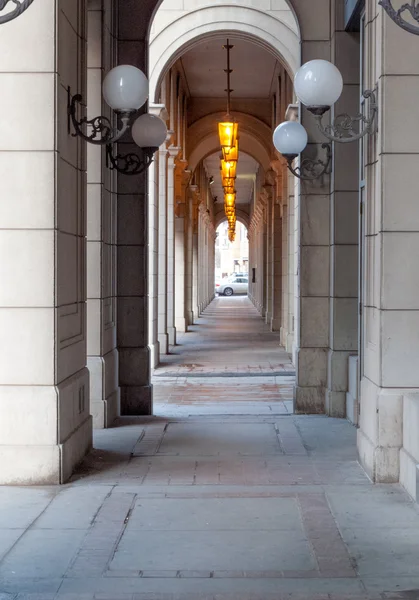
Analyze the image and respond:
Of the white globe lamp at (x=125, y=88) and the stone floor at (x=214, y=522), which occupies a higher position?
the white globe lamp at (x=125, y=88)

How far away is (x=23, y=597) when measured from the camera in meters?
3.95

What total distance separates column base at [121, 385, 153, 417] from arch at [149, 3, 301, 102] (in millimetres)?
5911

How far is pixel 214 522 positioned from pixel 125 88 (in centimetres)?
368

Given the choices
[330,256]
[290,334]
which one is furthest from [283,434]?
[290,334]

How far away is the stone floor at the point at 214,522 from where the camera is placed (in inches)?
162

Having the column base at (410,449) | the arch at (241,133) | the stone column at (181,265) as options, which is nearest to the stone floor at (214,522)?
the column base at (410,449)

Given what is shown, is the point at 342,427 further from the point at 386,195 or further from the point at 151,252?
the point at 151,252

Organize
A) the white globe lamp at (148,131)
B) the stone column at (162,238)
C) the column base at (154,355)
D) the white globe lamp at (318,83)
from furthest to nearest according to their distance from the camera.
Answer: the stone column at (162,238) < the column base at (154,355) < the white globe lamp at (148,131) < the white globe lamp at (318,83)

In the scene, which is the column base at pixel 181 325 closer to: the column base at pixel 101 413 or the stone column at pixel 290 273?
the stone column at pixel 290 273

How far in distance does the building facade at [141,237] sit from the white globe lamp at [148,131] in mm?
363

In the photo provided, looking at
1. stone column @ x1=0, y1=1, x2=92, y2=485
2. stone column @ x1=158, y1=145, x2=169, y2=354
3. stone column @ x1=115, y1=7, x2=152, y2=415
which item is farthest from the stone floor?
stone column @ x1=158, y1=145, x2=169, y2=354

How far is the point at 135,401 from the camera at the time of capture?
950cm

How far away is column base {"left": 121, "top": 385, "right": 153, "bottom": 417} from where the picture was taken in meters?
9.48

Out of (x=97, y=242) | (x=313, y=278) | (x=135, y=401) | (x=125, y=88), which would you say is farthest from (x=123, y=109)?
(x=135, y=401)
